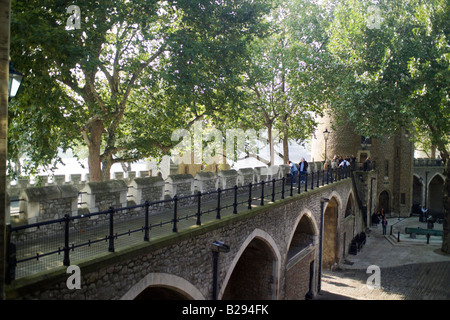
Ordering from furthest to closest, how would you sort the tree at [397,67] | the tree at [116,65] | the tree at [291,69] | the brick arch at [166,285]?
the tree at [291,69], the tree at [397,67], the tree at [116,65], the brick arch at [166,285]

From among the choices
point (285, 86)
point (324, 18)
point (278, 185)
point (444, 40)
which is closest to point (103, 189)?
point (278, 185)

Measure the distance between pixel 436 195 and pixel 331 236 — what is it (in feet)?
96.6

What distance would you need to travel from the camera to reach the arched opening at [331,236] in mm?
20891

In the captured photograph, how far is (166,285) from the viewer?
682cm

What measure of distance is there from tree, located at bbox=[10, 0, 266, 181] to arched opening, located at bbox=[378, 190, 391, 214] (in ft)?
89.9

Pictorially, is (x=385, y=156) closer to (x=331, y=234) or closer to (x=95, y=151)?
(x=331, y=234)

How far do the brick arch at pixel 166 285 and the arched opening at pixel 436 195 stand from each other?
42956 mm

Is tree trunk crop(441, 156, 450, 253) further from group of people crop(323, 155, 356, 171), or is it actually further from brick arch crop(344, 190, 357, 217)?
brick arch crop(344, 190, 357, 217)

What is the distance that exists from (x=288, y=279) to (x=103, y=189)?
9.17 meters

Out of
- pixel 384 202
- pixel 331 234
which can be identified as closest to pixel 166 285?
pixel 331 234

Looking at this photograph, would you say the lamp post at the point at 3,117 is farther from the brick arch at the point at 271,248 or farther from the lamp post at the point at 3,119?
the brick arch at the point at 271,248

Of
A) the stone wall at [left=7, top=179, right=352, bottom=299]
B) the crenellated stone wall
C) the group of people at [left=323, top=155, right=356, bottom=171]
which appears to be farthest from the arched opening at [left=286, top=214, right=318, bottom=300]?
the group of people at [left=323, top=155, right=356, bottom=171]

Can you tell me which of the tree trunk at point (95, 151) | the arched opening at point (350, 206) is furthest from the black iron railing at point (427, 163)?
the tree trunk at point (95, 151)

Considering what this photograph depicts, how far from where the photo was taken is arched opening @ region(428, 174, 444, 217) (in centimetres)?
4166
